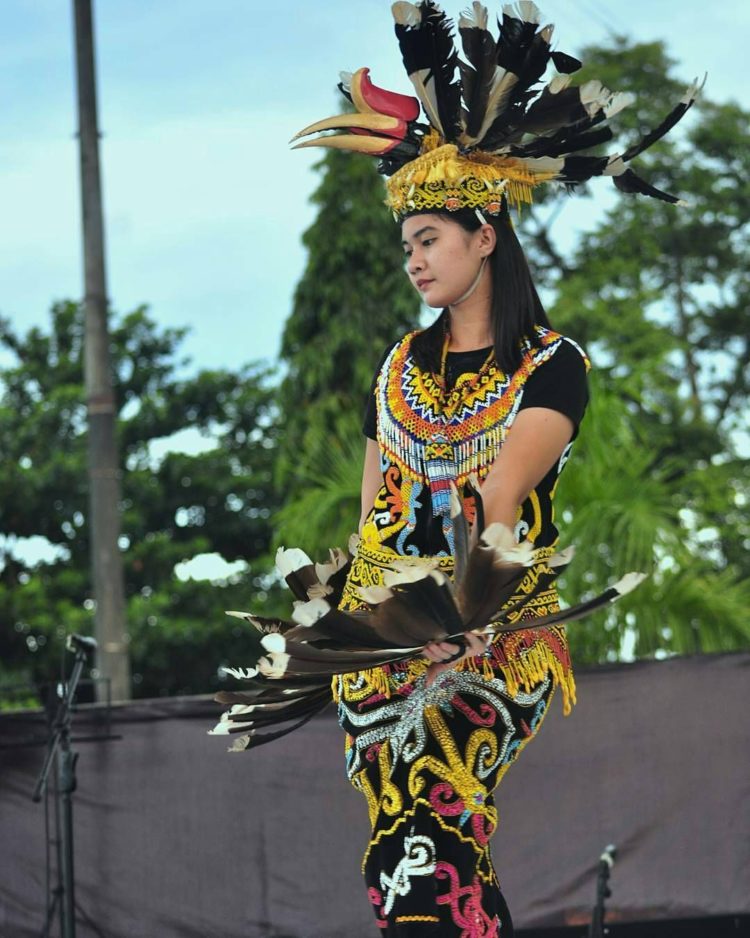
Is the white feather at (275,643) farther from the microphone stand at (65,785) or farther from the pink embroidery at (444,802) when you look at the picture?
the microphone stand at (65,785)

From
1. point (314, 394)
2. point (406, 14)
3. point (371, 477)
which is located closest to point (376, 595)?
point (371, 477)

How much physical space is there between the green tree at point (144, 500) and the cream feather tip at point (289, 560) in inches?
581

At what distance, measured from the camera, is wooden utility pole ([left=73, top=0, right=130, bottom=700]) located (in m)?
7.32

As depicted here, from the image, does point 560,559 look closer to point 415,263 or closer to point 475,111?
point 415,263

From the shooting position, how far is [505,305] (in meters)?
2.61

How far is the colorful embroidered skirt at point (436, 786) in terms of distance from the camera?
2311 millimetres

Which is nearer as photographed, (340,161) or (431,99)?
(431,99)

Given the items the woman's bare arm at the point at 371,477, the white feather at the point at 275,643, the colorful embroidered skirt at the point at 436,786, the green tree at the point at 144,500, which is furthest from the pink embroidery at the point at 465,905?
the green tree at the point at 144,500

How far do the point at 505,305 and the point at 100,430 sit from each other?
503 centimetres

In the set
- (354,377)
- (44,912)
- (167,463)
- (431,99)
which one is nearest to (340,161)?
(354,377)

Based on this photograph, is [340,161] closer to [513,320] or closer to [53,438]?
[53,438]

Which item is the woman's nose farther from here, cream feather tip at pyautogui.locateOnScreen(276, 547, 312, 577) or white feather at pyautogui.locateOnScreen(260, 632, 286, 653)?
white feather at pyautogui.locateOnScreen(260, 632, 286, 653)

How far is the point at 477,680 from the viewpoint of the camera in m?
2.39

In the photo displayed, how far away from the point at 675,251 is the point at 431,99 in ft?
59.1
